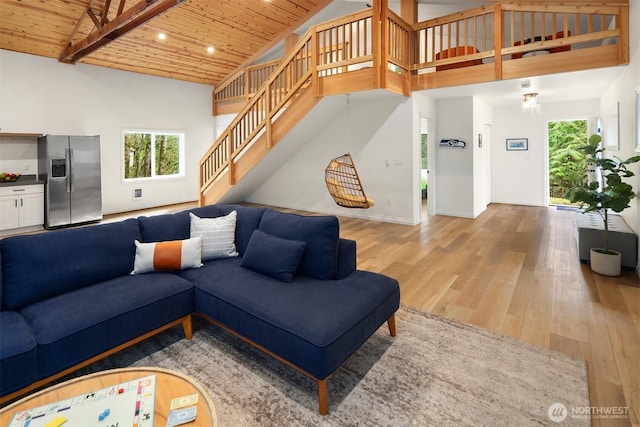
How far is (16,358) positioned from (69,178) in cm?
573

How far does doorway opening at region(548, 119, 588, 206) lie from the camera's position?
26.8ft

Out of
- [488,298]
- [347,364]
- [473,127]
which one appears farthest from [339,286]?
[473,127]

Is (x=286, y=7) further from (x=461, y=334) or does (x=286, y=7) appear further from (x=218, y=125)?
(x=461, y=334)

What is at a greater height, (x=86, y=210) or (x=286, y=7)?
(x=286, y=7)

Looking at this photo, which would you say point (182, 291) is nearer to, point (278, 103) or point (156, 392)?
point (156, 392)

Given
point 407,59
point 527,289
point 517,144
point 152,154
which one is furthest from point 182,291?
point 517,144

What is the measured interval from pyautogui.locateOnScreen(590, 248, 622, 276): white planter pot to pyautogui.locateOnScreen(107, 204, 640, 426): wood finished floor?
82mm

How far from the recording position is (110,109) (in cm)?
750

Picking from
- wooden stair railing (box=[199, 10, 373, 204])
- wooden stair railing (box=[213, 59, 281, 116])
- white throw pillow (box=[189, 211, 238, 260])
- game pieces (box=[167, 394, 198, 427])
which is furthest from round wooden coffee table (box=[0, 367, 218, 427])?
wooden stair railing (box=[213, 59, 281, 116])

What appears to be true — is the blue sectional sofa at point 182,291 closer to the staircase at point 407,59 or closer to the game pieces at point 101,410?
the game pieces at point 101,410

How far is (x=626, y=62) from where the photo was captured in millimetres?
4215

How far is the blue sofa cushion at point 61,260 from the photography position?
216cm

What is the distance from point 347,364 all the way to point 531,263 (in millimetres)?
3046

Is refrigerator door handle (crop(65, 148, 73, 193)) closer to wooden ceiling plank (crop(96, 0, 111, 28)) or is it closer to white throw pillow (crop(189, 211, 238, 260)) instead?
wooden ceiling plank (crop(96, 0, 111, 28))
